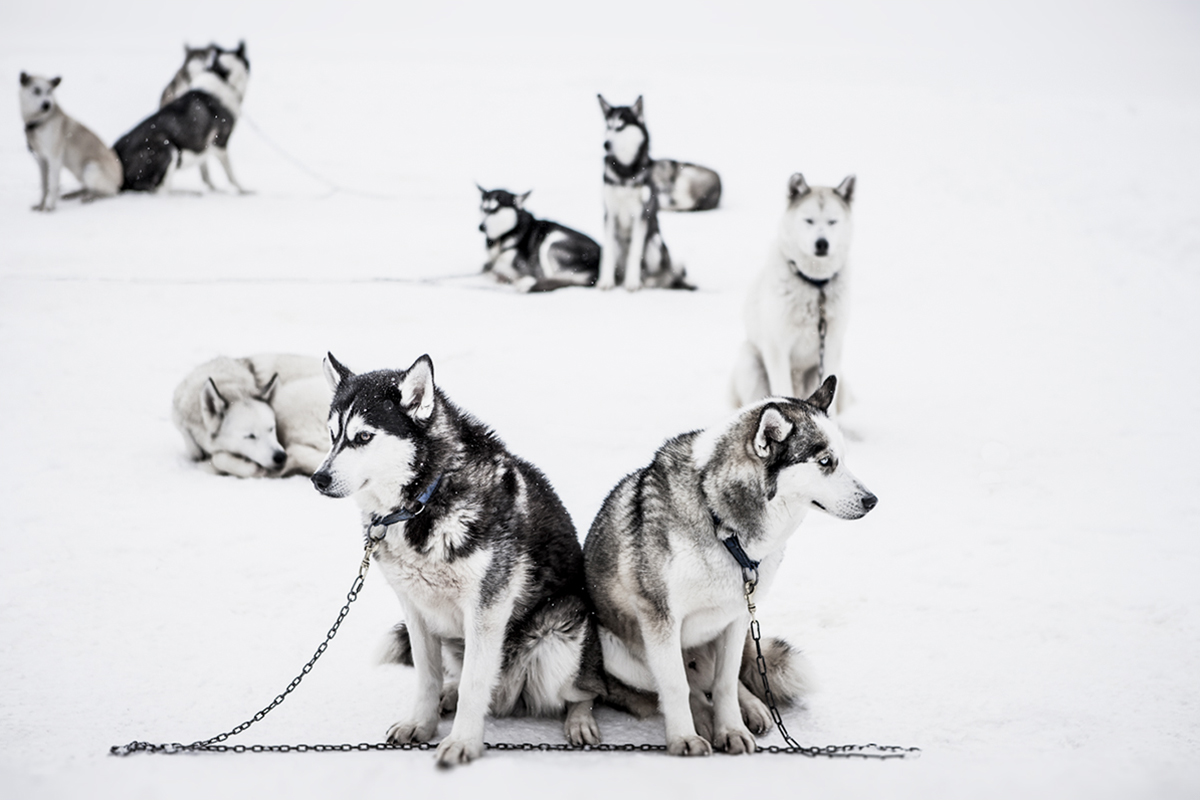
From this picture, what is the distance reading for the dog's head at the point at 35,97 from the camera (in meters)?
9.48

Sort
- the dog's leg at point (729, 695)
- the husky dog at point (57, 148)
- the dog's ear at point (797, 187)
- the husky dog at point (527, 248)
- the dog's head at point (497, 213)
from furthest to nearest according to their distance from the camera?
the husky dog at point (57, 148) → the dog's head at point (497, 213) → the husky dog at point (527, 248) → the dog's ear at point (797, 187) → the dog's leg at point (729, 695)

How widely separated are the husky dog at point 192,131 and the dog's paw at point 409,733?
410 inches

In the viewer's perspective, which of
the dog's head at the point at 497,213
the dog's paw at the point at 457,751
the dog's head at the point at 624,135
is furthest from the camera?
the dog's head at the point at 497,213

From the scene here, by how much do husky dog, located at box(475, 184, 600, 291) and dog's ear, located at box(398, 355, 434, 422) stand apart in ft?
22.3

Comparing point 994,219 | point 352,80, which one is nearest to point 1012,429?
point 994,219

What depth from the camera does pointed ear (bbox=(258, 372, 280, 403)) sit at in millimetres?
5489

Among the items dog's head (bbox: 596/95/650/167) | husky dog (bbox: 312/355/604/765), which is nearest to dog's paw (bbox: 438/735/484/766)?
husky dog (bbox: 312/355/604/765)

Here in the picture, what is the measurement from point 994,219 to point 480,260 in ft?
22.5

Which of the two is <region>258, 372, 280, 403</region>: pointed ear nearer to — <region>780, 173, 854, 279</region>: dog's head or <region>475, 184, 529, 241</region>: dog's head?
<region>780, 173, 854, 279</region>: dog's head

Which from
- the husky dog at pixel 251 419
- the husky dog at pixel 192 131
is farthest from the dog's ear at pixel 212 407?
the husky dog at pixel 192 131

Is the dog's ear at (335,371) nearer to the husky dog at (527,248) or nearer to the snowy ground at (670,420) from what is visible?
the snowy ground at (670,420)

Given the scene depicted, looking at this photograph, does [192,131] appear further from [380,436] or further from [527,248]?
[380,436]

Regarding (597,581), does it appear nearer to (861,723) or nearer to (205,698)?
(861,723)

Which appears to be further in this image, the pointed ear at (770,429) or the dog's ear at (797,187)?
the dog's ear at (797,187)
